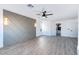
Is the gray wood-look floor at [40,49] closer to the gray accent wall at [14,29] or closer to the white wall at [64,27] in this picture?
the gray accent wall at [14,29]

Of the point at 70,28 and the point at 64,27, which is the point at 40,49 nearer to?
the point at 70,28

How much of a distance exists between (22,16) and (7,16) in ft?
6.87

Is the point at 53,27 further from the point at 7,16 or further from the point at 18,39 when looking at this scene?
the point at 7,16

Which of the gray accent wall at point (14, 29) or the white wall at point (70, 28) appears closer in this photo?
the gray accent wall at point (14, 29)

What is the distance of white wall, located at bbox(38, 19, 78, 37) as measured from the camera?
12281 millimetres

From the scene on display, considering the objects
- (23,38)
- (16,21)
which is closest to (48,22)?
(23,38)

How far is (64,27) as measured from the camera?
13523mm

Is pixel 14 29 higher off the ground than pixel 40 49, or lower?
higher

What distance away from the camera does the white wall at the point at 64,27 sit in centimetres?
1228

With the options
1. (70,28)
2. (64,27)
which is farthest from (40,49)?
(64,27)

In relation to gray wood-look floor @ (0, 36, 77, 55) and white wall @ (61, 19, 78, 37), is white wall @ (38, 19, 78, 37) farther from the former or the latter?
gray wood-look floor @ (0, 36, 77, 55)

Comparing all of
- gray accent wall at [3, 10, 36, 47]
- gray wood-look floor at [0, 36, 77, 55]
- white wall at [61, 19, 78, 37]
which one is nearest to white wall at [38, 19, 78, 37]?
white wall at [61, 19, 78, 37]

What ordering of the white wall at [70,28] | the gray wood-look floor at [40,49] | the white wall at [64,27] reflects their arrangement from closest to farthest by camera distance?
the gray wood-look floor at [40,49], the white wall at [70,28], the white wall at [64,27]

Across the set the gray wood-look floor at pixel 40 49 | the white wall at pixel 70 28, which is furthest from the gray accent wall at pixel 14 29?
the white wall at pixel 70 28
